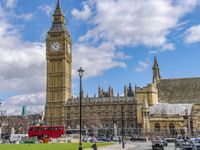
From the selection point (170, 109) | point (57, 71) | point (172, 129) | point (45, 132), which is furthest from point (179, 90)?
point (45, 132)

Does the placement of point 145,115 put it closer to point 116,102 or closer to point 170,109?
point 170,109

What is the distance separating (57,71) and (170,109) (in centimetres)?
5620

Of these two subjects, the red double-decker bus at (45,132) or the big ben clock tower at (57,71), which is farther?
the big ben clock tower at (57,71)

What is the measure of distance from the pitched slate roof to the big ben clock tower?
39.2m

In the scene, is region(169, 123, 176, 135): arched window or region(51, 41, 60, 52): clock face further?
region(51, 41, 60, 52): clock face

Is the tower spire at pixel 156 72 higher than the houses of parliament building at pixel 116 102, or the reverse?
the tower spire at pixel 156 72

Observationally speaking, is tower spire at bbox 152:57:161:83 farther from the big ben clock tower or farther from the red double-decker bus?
the red double-decker bus

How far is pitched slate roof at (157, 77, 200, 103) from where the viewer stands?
138 m

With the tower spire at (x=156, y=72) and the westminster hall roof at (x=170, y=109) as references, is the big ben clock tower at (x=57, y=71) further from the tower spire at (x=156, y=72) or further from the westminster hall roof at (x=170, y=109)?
the westminster hall roof at (x=170, y=109)

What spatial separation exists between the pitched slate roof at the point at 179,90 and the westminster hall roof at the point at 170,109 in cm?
1257

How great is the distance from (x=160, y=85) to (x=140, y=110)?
17.0 meters

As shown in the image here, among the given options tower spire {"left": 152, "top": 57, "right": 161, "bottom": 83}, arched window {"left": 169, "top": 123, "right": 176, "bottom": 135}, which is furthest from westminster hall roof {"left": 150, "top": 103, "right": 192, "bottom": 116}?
tower spire {"left": 152, "top": 57, "right": 161, "bottom": 83}

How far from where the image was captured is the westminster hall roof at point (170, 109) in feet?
397

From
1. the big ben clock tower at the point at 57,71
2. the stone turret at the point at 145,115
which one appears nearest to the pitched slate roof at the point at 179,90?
the stone turret at the point at 145,115
